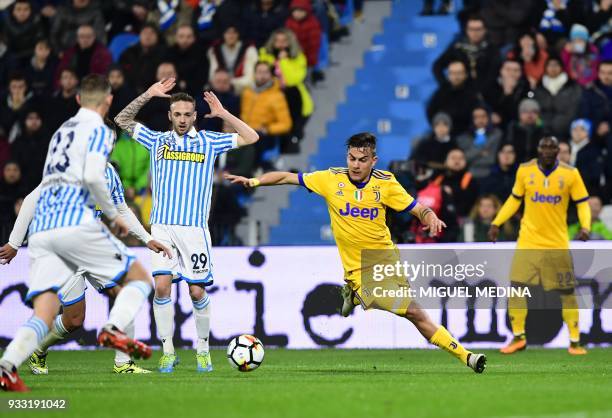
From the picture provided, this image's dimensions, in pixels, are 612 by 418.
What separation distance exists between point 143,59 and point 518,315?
337 inches

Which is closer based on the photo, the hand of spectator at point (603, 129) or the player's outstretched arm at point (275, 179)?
the player's outstretched arm at point (275, 179)

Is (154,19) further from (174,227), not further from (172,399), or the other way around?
(172,399)

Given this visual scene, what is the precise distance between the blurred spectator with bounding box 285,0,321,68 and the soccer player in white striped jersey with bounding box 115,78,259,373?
9.13 m

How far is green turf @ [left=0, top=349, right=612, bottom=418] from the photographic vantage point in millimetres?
8727

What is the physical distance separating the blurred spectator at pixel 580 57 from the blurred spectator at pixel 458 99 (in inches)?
65.5

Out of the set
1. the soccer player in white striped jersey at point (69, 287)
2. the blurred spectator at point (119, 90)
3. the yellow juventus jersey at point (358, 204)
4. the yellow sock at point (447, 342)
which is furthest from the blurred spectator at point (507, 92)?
the soccer player in white striped jersey at point (69, 287)

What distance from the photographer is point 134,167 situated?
65.1ft

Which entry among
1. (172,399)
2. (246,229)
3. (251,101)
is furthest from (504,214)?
(172,399)

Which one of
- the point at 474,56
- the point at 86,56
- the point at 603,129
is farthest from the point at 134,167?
the point at 603,129

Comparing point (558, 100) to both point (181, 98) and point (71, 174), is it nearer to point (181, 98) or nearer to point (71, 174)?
point (181, 98)

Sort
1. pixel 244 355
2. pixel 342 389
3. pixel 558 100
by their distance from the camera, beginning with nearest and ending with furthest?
pixel 342 389 < pixel 244 355 < pixel 558 100

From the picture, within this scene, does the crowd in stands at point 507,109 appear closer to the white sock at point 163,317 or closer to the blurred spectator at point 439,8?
the blurred spectator at point 439,8

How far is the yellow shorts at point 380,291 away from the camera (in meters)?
12.0

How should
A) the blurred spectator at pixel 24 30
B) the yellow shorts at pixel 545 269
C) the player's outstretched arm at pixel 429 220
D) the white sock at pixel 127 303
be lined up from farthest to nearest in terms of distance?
the blurred spectator at pixel 24 30, the yellow shorts at pixel 545 269, the player's outstretched arm at pixel 429 220, the white sock at pixel 127 303
